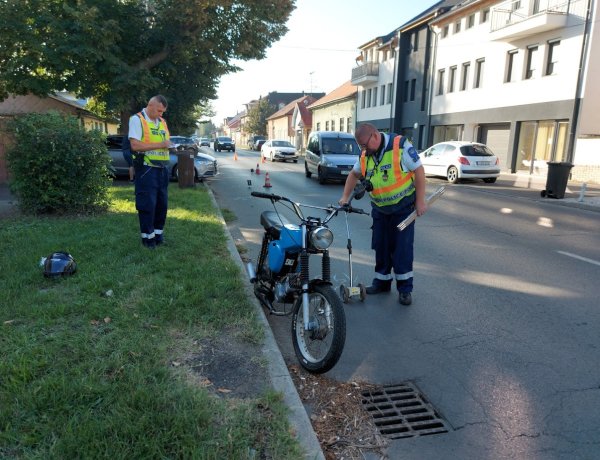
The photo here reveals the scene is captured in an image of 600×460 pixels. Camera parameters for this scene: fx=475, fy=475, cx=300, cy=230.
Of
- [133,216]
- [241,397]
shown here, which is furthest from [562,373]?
[133,216]

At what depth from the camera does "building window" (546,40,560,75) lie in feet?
69.8

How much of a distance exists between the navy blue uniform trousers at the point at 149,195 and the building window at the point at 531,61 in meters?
22.2

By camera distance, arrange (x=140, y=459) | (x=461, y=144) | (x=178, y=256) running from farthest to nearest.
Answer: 1. (x=461, y=144)
2. (x=178, y=256)
3. (x=140, y=459)

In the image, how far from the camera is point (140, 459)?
2.23 meters

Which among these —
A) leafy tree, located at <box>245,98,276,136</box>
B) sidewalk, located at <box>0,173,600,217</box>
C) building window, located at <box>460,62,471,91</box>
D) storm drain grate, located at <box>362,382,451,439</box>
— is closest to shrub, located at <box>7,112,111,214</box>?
sidewalk, located at <box>0,173,600,217</box>

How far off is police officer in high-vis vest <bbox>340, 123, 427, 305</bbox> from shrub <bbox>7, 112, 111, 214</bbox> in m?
5.87

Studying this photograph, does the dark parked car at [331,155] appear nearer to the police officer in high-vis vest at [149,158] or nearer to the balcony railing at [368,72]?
the police officer in high-vis vest at [149,158]

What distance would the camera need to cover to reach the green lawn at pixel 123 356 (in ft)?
7.79

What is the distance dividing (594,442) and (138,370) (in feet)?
8.91

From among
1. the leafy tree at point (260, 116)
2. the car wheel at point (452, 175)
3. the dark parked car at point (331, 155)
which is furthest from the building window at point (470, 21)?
the leafy tree at point (260, 116)

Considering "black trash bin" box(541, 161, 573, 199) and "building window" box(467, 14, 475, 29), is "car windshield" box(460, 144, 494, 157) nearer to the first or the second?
"black trash bin" box(541, 161, 573, 199)

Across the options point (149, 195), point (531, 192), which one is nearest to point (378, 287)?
point (149, 195)

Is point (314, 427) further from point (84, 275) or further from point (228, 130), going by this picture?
point (228, 130)

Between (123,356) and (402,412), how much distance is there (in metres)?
1.88
